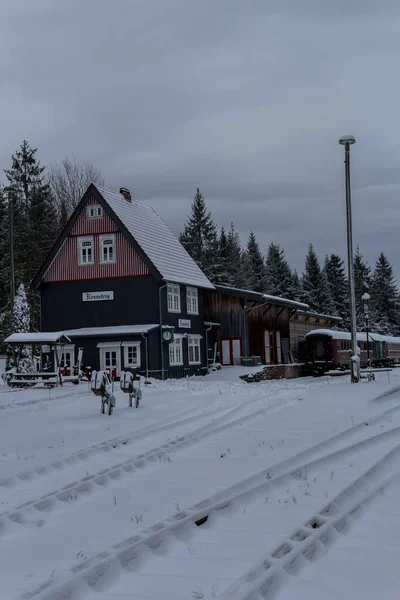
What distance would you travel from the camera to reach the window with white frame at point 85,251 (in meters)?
37.8

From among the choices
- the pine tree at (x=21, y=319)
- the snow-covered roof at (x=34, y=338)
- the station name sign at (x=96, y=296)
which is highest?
the station name sign at (x=96, y=296)

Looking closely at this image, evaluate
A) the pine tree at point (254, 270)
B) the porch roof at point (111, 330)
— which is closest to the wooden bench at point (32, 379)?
the porch roof at point (111, 330)

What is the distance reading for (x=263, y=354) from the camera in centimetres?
4575

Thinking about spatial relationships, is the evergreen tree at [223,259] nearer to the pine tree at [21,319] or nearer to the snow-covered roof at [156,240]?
the snow-covered roof at [156,240]

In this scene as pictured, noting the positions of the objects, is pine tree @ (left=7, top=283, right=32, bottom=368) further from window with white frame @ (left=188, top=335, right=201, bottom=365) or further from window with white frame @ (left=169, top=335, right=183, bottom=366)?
window with white frame @ (left=188, top=335, right=201, bottom=365)

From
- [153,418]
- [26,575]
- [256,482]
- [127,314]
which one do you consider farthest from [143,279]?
[26,575]

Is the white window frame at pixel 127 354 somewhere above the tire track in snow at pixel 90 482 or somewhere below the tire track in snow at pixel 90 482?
above

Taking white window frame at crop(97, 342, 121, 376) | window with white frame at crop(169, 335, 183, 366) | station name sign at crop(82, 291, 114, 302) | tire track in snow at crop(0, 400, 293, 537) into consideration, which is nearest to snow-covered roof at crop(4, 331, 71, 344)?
white window frame at crop(97, 342, 121, 376)

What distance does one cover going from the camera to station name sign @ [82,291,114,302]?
1462 inches

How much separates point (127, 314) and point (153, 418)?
20.3 metres

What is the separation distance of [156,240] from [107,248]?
359cm

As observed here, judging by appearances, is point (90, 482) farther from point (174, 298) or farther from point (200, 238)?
point (200, 238)

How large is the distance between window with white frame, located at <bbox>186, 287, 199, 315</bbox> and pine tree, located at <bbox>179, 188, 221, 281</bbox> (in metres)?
30.1

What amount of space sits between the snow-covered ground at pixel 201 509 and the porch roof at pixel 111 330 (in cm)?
1886
